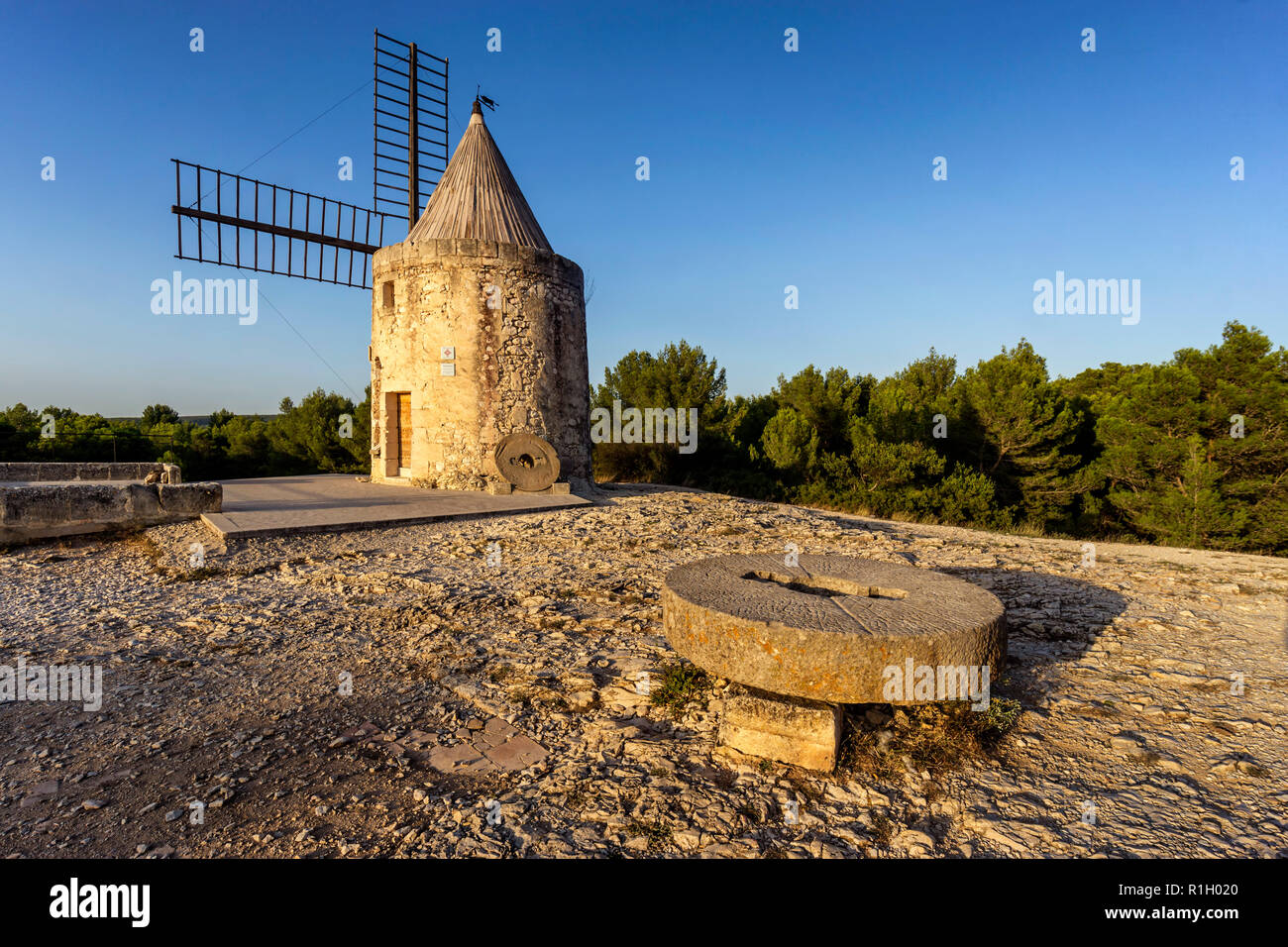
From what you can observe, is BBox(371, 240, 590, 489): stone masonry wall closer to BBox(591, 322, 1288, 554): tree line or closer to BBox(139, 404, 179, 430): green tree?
BBox(591, 322, 1288, 554): tree line

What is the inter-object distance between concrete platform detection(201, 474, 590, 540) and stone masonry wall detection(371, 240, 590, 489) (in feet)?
3.03

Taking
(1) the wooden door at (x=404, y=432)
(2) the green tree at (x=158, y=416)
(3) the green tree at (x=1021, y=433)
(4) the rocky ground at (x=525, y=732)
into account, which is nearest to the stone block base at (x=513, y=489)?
(1) the wooden door at (x=404, y=432)

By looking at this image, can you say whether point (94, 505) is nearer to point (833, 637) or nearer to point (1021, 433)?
point (833, 637)

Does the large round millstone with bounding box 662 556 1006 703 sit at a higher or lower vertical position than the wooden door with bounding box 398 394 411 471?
lower

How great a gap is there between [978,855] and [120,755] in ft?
12.3

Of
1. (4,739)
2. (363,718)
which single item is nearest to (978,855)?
(363,718)

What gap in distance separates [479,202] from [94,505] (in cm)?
828

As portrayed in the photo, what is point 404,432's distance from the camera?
39.5ft

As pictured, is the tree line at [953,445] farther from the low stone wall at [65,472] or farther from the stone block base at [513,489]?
the stone block base at [513,489]

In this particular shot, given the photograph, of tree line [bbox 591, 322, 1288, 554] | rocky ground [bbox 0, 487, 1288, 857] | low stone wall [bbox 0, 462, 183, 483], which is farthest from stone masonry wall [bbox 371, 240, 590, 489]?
tree line [bbox 591, 322, 1288, 554]

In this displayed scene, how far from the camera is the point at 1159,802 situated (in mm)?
2600

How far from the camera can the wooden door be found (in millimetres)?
12008

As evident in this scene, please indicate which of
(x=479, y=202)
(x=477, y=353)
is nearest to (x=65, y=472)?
(x=477, y=353)

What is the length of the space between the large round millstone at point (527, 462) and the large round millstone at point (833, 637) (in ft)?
25.0
